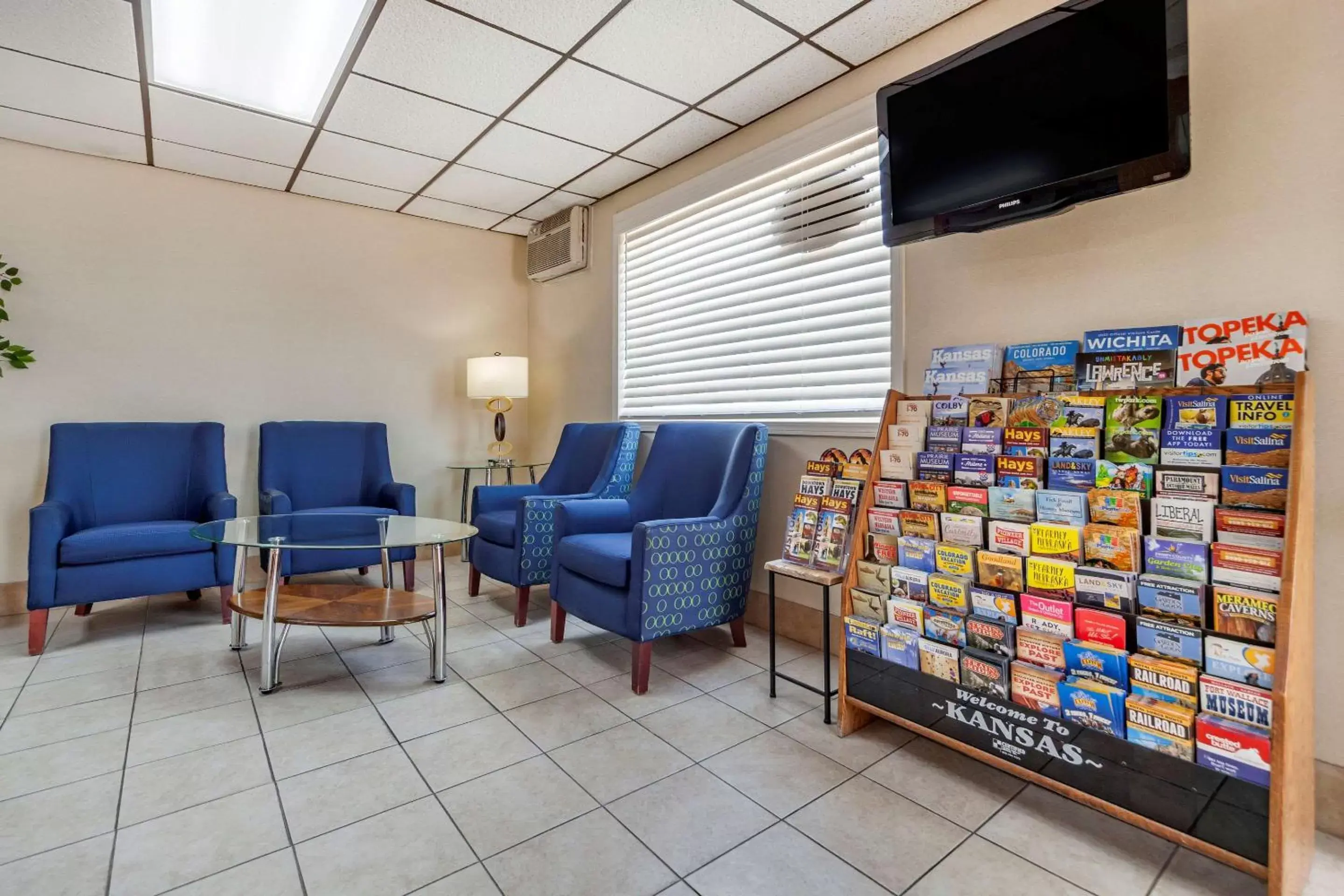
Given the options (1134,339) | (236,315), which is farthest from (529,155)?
(1134,339)

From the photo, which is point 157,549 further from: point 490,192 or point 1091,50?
point 1091,50

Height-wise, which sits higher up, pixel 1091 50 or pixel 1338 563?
pixel 1091 50

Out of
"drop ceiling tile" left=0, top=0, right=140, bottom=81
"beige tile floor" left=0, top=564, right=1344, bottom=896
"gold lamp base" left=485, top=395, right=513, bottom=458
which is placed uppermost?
"drop ceiling tile" left=0, top=0, right=140, bottom=81

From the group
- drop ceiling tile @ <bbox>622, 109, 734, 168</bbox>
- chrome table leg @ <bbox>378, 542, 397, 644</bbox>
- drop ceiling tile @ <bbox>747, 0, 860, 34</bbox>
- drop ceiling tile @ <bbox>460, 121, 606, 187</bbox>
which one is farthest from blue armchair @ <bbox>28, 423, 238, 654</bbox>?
drop ceiling tile @ <bbox>747, 0, 860, 34</bbox>

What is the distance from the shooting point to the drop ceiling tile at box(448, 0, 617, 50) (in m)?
2.33

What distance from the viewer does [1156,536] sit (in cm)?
162

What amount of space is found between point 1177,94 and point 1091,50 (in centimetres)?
28

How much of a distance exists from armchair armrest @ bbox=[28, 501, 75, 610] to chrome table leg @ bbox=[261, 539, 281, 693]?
1187 mm

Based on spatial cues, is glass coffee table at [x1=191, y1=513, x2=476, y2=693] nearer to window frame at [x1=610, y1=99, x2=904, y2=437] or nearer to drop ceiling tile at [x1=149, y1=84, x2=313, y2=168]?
window frame at [x1=610, y1=99, x2=904, y2=437]

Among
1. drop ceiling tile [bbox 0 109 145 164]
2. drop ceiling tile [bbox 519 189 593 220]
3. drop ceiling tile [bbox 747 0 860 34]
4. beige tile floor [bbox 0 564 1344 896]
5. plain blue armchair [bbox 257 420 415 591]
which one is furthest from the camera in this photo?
drop ceiling tile [bbox 519 189 593 220]

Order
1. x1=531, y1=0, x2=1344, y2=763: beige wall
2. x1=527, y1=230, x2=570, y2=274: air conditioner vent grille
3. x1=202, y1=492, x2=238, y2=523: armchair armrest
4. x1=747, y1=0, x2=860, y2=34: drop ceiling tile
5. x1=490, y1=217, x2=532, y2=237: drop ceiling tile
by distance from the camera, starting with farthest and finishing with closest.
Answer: x1=490, y1=217, x2=532, y2=237: drop ceiling tile, x1=527, y1=230, x2=570, y2=274: air conditioner vent grille, x1=202, y1=492, x2=238, y2=523: armchair armrest, x1=747, y1=0, x2=860, y2=34: drop ceiling tile, x1=531, y1=0, x2=1344, y2=763: beige wall

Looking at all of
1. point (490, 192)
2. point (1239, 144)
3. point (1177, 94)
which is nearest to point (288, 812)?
point (1177, 94)

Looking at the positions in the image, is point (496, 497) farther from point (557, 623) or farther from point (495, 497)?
point (557, 623)

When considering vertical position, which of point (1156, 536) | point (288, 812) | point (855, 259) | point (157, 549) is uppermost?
point (855, 259)
